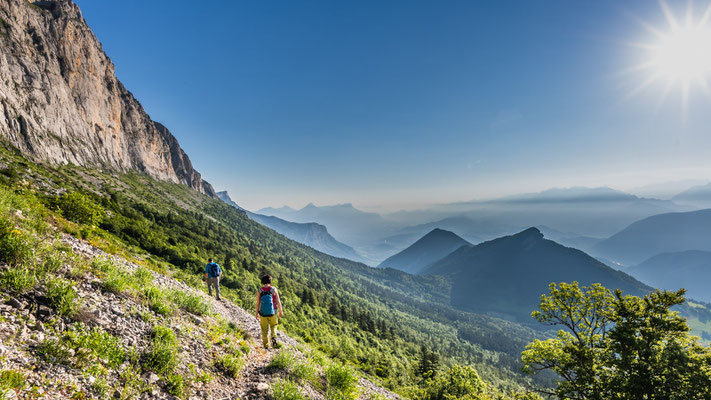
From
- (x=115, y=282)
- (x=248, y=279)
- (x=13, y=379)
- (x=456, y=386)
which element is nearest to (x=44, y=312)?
(x=13, y=379)

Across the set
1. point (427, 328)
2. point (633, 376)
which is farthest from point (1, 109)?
point (427, 328)

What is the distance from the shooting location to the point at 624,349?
1531cm

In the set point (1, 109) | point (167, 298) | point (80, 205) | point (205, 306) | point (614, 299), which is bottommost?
point (614, 299)

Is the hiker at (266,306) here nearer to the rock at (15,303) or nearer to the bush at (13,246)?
the rock at (15,303)

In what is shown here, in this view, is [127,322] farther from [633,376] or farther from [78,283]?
[633,376]

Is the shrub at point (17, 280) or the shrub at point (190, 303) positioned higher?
the shrub at point (17, 280)

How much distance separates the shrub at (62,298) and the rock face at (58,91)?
129896 mm

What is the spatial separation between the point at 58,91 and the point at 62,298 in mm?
177401

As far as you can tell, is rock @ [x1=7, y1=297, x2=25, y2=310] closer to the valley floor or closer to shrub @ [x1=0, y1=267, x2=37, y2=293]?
the valley floor

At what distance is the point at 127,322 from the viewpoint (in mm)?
7301

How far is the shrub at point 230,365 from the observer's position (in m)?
8.03

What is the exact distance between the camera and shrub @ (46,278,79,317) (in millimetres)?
6258

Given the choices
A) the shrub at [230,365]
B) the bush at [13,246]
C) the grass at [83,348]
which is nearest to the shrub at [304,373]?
the shrub at [230,365]

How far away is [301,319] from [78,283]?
62.7 m
